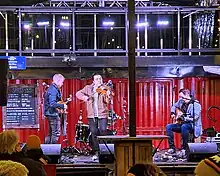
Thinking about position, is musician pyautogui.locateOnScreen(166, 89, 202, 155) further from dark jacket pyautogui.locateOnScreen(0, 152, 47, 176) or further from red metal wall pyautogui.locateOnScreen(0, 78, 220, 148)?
dark jacket pyautogui.locateOnScreen(0, 152, 47, 176)

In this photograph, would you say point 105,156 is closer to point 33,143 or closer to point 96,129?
point 96,129

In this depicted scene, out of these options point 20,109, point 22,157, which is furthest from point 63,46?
point 22,157

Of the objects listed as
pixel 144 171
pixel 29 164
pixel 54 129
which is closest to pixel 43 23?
pixel 54 129

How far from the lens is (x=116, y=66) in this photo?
1401 cm

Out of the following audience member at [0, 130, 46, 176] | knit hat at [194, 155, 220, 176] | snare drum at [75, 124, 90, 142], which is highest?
knit hat at [194, 155, 220, 176]

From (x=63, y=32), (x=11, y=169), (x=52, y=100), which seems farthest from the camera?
(x=63, y=32)

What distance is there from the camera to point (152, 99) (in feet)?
48.0

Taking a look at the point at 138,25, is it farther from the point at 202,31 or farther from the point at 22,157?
the point at 22,157

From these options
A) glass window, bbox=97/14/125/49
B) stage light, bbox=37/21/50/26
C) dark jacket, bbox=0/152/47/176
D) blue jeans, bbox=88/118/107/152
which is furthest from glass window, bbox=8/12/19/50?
dark jacket, bbox=0/152/47/176

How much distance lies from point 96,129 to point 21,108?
2.24 metres

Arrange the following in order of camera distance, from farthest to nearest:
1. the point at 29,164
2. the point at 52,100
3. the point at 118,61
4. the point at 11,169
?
the point at 118,61 < the point at 52,100 < the point at 29,164 < the point at 11,169

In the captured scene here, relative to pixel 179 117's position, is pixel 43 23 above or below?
above

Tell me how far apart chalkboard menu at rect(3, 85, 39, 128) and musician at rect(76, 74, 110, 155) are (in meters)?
1.30

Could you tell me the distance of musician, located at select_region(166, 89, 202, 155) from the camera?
43.5 ft
